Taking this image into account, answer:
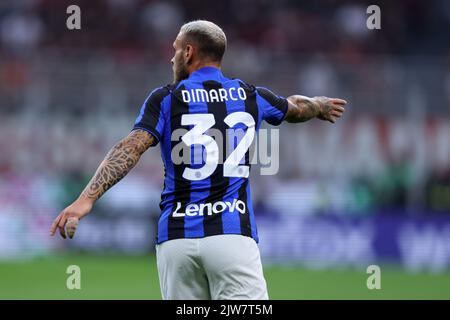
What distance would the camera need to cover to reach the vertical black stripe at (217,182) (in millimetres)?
5332

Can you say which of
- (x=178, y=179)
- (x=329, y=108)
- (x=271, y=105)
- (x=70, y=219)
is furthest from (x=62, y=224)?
(x=329, y=108)

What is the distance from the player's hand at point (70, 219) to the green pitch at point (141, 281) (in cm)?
582

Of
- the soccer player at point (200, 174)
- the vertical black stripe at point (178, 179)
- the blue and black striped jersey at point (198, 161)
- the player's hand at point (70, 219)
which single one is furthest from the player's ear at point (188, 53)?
the player's hand at point (70, 219)

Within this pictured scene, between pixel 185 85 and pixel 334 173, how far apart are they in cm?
1028

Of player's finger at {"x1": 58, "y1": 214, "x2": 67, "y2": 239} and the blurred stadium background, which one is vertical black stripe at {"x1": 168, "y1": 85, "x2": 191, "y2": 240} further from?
the blurred stadium background

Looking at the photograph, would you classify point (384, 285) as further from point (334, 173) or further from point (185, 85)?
point (185, 85)

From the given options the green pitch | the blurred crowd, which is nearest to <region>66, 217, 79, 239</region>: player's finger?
the green pitch

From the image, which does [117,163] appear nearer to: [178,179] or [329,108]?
[178,179]

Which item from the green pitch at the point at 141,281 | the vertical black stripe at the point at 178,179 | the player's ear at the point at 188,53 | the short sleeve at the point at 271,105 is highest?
the player's ear at the point at 188,53

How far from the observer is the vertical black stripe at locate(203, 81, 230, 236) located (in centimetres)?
533

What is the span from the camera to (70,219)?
16.5 feet

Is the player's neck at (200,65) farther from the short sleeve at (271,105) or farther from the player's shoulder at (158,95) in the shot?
the short sleeve at (271,105)

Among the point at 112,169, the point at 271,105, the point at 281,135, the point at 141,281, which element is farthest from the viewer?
the point at 281,135

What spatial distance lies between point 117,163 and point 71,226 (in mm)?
488
